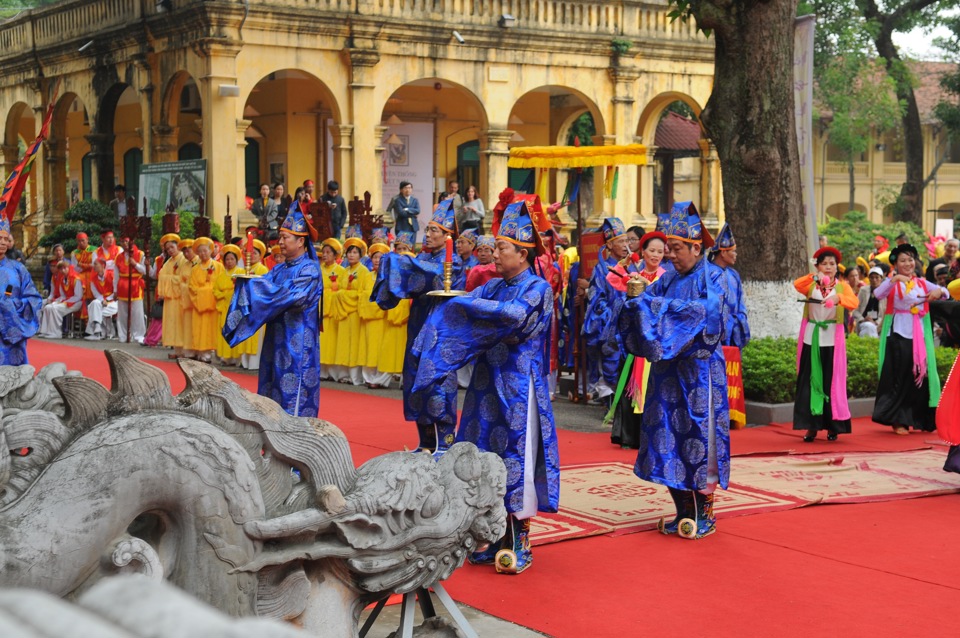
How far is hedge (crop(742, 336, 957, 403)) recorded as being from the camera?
1122 centimetres

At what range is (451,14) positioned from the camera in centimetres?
2247

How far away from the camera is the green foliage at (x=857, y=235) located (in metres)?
25.6

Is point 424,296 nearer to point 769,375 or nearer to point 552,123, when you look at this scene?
point 769,375

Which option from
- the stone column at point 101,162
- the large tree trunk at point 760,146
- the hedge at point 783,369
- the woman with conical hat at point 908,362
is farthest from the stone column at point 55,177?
the woman with conical hat at point 908,362

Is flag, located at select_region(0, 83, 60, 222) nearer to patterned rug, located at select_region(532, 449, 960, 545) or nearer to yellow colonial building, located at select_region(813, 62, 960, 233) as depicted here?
patterned rug, located at select_region(532, 449, 960, 545)

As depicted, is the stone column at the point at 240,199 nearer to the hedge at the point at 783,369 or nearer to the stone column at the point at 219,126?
the stone column at the point at 219,126

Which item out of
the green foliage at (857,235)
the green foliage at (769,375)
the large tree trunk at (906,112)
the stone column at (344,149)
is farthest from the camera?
the large tree trunk at (906,112)

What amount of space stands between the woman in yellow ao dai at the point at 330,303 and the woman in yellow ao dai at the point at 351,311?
2.8 inches

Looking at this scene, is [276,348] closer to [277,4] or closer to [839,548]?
[839,548]

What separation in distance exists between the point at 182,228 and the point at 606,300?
1061 centimetres

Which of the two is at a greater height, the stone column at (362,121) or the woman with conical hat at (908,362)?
the stone column at (362,121)

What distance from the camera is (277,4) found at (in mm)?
20625

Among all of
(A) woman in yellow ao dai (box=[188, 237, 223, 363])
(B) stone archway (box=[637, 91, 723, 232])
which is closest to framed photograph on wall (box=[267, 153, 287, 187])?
(B) stone archway (box=[637, 91, 723, 232])

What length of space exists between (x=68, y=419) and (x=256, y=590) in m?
0.71
